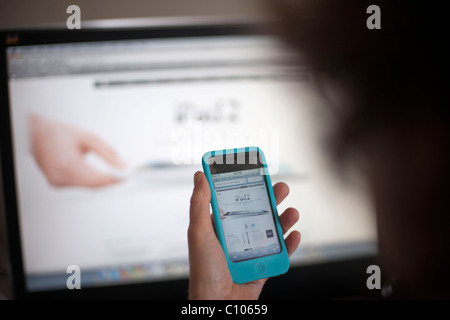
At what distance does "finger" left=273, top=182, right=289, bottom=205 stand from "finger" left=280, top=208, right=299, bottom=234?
0.03 meters

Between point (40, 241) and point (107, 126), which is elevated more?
point (107, 126)

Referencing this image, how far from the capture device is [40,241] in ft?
2.05

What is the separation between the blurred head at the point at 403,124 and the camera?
0.41m

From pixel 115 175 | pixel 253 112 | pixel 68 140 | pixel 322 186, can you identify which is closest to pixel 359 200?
pixel 322 186

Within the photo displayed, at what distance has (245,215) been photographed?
0.52m

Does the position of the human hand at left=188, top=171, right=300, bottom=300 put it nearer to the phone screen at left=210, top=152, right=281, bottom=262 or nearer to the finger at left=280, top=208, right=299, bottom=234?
the phone screen at left=210, top=152, right=281, bottom=262

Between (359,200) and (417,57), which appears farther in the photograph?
(359,200)

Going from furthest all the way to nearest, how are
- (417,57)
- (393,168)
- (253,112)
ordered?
(253,112) < (393,168) < (417,57)

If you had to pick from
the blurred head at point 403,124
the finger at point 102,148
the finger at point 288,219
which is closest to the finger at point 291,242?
the finger at point 288,219

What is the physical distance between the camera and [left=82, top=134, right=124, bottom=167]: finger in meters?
0.62

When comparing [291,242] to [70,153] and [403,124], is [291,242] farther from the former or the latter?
[70,153]

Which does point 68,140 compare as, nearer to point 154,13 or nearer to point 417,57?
point 154,13

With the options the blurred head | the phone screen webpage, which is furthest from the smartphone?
the blurred head

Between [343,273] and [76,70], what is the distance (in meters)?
0.66
